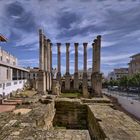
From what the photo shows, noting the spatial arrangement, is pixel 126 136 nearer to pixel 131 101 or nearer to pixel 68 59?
pixel 131 101

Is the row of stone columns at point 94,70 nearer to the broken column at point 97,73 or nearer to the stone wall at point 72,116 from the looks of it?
the broken column at point 97,73

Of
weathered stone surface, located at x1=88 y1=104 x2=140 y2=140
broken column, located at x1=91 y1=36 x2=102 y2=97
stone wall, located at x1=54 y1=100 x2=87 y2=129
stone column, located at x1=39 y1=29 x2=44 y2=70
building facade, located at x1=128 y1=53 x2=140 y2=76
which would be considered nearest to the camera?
weathered stone surface, located at x1=88 y1=104 x2=140 y2=140

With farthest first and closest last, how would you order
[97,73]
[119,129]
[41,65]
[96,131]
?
[97,73] < [41,65] < [96,131] < [119,129]

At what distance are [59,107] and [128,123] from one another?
821 centimetres

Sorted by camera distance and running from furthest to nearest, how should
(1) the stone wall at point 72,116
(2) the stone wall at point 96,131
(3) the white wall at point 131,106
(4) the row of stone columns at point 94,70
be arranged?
(4) the row of stone columns at point 94,70 → (1) the stone wall at point 72,116 → (3) the white wall at point 131,106 → (2) the stone wall at point 96,131

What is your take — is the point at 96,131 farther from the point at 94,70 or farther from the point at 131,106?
the point at 94,70

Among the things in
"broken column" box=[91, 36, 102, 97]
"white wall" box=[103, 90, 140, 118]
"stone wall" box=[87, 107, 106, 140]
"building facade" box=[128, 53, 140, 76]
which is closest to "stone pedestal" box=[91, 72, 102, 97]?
"broken column" box=[91, 36, 102, 97]

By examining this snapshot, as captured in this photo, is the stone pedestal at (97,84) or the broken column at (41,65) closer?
the stone pedestal at (97,84)

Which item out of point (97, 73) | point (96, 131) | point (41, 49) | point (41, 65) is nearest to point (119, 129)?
point (96, 131)

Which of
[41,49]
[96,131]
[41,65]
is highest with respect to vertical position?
[41,49]

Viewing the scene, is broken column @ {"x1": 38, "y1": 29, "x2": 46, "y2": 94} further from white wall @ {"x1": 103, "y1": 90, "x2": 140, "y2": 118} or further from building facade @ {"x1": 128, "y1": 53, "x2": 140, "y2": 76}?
building facade @ {"x1": 128, "y1": 53, "x2": 140, "y2": 76}

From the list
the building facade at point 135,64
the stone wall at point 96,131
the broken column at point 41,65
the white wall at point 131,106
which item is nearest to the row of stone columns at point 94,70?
the broken column at point 41,65

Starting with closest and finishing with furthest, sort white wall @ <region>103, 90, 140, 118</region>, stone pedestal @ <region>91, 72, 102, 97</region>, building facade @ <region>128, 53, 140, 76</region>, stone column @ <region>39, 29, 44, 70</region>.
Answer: white wall @ <region>103, 90, 140, 118</region> → stone pedestal @ <region>91, 72, 102, 97</region> → stone column @ <region>39, 29, 44, 70</region> → building facade @ <region>128, 53, 140, 76</region>

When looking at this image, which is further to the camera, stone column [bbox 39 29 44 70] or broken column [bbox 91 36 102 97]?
broken column [bbox 91 36 102 97]
